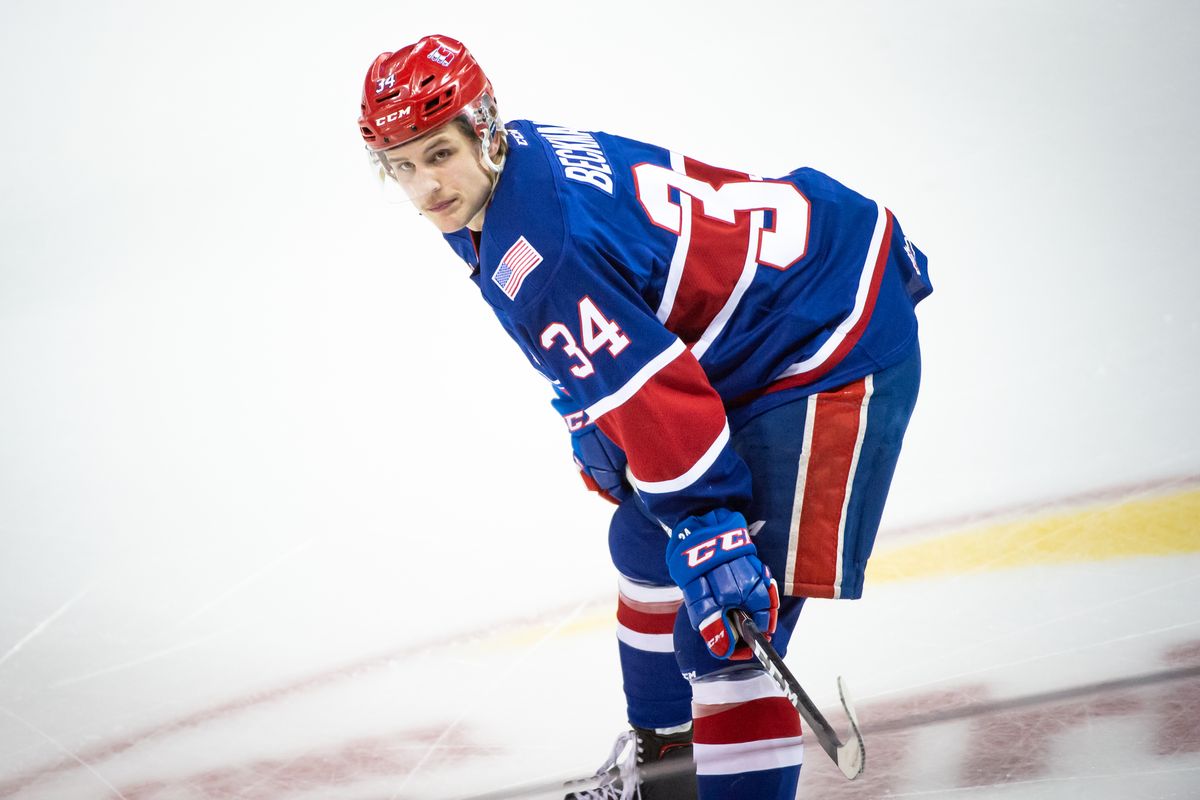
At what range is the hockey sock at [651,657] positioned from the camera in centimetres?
223

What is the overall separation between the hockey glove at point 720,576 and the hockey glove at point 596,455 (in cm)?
46

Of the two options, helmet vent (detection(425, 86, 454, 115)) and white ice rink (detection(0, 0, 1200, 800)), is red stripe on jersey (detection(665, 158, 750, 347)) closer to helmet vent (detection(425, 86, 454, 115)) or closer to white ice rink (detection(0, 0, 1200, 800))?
helmet vent (detection(425, 86, 454, 115))

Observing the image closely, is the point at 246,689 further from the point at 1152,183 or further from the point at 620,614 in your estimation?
the point at 1152,183

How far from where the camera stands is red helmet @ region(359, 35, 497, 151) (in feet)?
5.79

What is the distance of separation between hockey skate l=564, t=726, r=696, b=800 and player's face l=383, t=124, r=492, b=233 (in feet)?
3.54

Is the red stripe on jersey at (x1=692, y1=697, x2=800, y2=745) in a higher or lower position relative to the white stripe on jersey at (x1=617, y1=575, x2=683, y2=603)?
higher

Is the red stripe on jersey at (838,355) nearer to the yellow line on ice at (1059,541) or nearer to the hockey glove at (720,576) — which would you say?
the hockey glove at (720,576)

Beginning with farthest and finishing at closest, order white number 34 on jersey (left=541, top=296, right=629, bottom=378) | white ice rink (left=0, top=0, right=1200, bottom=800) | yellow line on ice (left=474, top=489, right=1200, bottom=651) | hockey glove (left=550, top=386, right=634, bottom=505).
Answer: yellow line on ice (left=474, top=489, right=1200, bottom=651) < white ice rink (left=0, top=0, right=1200, bottom=800) < hockey glove (left=550, top=386, right=634, bottom=505) < white number 34 on jersey (left=541, top=296, right=629, bottom=378)

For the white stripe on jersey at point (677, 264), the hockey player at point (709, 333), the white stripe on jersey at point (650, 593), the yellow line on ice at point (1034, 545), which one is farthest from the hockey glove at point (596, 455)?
the yellow line on ice at point (1034, 545)

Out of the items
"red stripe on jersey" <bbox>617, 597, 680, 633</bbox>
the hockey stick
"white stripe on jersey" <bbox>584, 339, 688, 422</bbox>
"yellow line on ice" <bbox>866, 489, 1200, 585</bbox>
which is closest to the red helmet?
"white stripe on jersey" <bbox>584, 339, 688, 422</bbox>

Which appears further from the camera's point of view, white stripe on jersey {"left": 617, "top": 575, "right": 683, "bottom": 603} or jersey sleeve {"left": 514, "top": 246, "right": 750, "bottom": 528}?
white stripe on jersey {"left": 617, "top": 575, "right": 683, "bottom": 603}

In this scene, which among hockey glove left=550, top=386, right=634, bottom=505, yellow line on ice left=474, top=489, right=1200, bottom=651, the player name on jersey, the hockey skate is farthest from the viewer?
yellow line on ice left=474, top=489, right=1200, bottom=651

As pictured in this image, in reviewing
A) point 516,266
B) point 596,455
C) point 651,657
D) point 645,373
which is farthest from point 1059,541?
point 516,266

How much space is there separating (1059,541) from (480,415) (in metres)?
1.73
